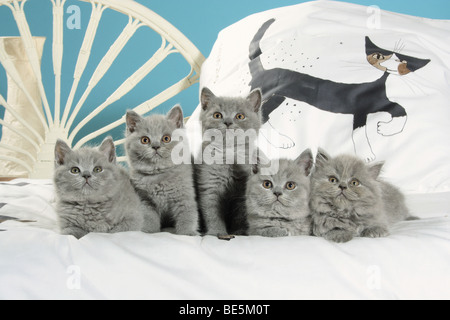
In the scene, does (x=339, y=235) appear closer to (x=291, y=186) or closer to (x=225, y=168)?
(x=291, y=186)

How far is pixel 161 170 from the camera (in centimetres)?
102

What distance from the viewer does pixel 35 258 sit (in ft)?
2.60

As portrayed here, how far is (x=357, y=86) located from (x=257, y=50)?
→ 48cm

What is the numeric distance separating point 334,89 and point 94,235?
1040mm

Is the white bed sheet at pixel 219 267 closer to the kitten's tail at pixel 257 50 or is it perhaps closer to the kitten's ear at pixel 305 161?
the kitten's ear at pixel 305 161

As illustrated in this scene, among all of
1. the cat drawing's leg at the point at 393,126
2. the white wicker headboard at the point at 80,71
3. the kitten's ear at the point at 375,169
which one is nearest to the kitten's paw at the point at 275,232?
the kitten's ear at the point at 375,169

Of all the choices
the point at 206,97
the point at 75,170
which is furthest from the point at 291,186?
the point at 75,170

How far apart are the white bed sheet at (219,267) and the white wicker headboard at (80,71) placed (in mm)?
1490

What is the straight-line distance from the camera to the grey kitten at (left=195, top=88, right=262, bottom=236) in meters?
1.06

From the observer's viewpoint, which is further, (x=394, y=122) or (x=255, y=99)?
(x=394, y=122)

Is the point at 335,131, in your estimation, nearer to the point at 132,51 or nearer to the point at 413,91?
the point at 413,91

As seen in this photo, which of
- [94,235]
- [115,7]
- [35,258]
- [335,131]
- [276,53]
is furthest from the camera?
[115,7]

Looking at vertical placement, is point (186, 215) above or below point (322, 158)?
below

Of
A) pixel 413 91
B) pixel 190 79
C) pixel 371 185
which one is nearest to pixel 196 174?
pixel 371 185
